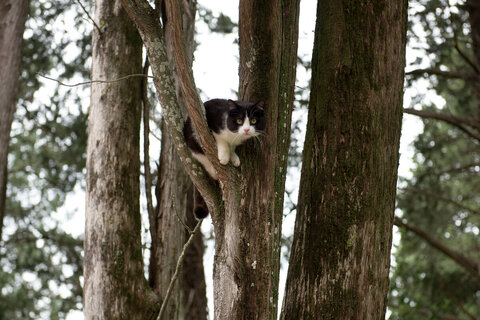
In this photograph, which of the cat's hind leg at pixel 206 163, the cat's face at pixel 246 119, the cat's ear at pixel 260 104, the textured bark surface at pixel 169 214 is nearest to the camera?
the cat's ear at pixel 260 104

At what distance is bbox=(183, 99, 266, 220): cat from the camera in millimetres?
3451

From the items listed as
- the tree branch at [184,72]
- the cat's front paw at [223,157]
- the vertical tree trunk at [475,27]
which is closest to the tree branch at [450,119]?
the vertical tree trunk at [475,27]

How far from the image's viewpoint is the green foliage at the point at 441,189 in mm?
8062

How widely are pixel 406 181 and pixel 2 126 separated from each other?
629 centimetres

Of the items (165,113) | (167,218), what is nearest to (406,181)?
(167,218)

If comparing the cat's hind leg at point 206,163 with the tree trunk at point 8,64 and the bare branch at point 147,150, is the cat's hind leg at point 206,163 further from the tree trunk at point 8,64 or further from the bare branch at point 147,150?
the tree trunk at point 8,64

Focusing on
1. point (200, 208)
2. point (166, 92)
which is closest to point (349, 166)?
point (166, 92)

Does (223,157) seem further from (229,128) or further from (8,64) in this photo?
(8,64)

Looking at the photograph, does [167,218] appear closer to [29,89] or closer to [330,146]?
[330,146]

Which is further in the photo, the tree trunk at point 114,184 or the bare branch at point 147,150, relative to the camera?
the bare branch at point 147,150

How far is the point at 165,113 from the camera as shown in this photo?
329 cm

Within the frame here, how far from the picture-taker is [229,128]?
394 cm

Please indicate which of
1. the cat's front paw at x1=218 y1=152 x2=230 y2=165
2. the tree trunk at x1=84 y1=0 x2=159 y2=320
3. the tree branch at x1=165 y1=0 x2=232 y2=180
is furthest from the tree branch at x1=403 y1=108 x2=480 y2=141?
the tree branch at x1=165 y1=0 x2=232 y2=180

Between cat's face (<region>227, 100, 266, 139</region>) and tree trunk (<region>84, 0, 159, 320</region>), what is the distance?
3.34 feet
